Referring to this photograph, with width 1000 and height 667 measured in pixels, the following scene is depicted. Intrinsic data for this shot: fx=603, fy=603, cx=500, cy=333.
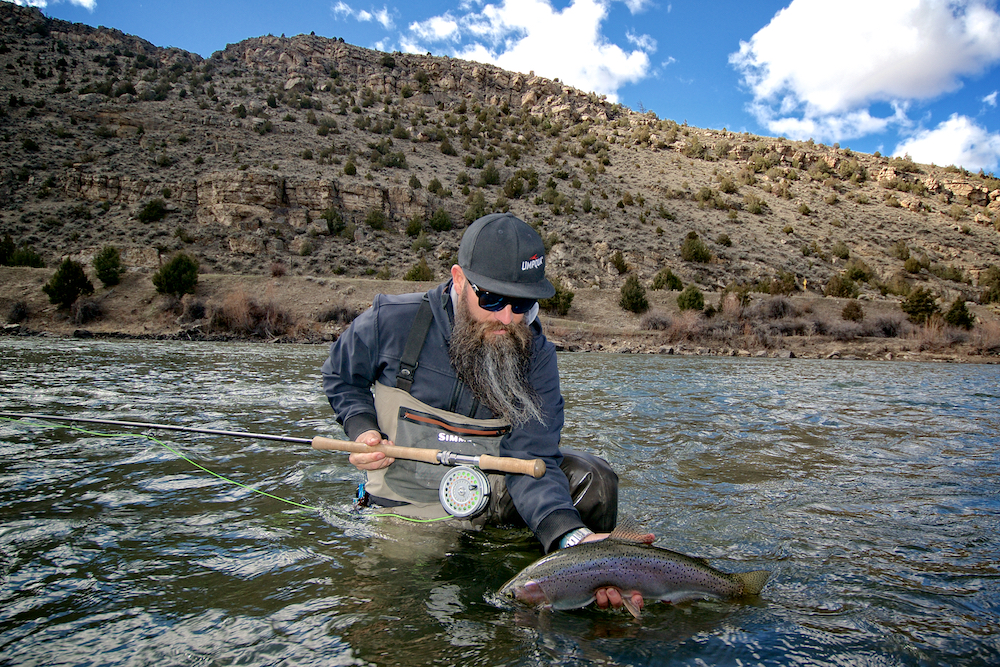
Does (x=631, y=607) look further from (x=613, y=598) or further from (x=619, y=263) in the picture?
(x=619, y=263)

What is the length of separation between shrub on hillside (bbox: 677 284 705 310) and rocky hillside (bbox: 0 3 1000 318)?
557 cm

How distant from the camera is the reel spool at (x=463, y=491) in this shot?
311cm

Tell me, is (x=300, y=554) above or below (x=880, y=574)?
below

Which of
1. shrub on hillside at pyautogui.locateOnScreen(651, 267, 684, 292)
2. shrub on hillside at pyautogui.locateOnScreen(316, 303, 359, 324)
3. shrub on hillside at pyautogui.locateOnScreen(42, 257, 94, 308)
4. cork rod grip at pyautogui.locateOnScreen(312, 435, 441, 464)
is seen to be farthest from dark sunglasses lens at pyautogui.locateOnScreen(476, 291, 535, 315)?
shrub on hillside at pyautogui.locateOnScreen(651, 267, 684, 292)

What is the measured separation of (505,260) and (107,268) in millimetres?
29442

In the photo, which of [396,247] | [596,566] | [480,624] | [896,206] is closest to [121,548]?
[480,624]

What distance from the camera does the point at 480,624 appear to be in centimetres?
256

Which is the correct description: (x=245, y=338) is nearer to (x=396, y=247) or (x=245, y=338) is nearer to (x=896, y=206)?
(x=396, y=247)

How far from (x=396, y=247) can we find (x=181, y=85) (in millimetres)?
32484

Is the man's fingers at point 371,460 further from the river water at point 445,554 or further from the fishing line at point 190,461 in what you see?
the fishing line at point 190,461

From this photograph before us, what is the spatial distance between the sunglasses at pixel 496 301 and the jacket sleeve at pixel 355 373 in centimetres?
65

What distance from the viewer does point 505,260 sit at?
9.46 feet

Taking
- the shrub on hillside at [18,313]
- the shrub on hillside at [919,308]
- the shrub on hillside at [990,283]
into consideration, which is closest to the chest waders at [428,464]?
the shrub on hillside at [18,313]

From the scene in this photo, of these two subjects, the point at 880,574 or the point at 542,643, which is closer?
the point at 542,643
